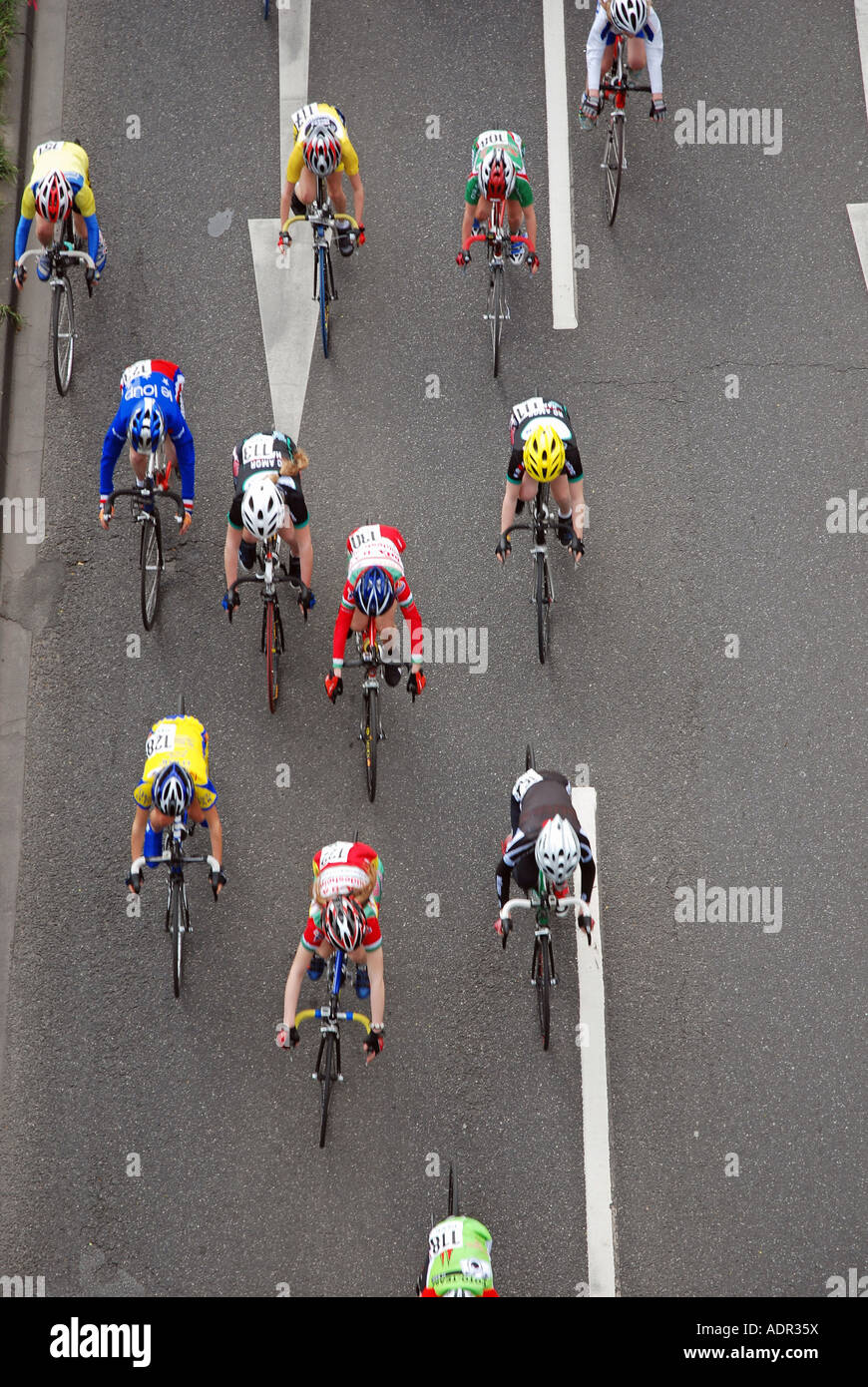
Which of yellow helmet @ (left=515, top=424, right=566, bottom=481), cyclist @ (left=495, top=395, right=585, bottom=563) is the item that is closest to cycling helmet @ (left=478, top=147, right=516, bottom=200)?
cyclist @ (left=495, top=395, right=585, bottom=563)

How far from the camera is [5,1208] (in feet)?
37.3

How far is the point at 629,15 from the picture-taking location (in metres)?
13.9

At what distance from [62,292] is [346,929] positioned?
684cm

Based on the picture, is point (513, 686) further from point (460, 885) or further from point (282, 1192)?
point (282, 1192)

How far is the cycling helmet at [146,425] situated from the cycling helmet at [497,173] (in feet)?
11.6

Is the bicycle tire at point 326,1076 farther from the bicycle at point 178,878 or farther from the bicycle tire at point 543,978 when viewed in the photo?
the bicycle tire at point 543,978

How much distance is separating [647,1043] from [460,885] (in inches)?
74.8

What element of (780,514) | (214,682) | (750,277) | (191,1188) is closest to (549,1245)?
(191,1188)

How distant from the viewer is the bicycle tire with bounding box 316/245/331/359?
45.7ft

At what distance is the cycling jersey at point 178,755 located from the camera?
37.1 ft

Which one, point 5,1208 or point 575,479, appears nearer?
point 5,1208

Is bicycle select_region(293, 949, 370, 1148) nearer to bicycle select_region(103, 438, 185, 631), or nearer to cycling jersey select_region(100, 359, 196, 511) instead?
bicycle select_region(103, 438, 185, 631)

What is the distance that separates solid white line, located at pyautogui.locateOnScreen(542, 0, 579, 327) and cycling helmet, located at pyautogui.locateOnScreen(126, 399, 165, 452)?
13.9 ft
